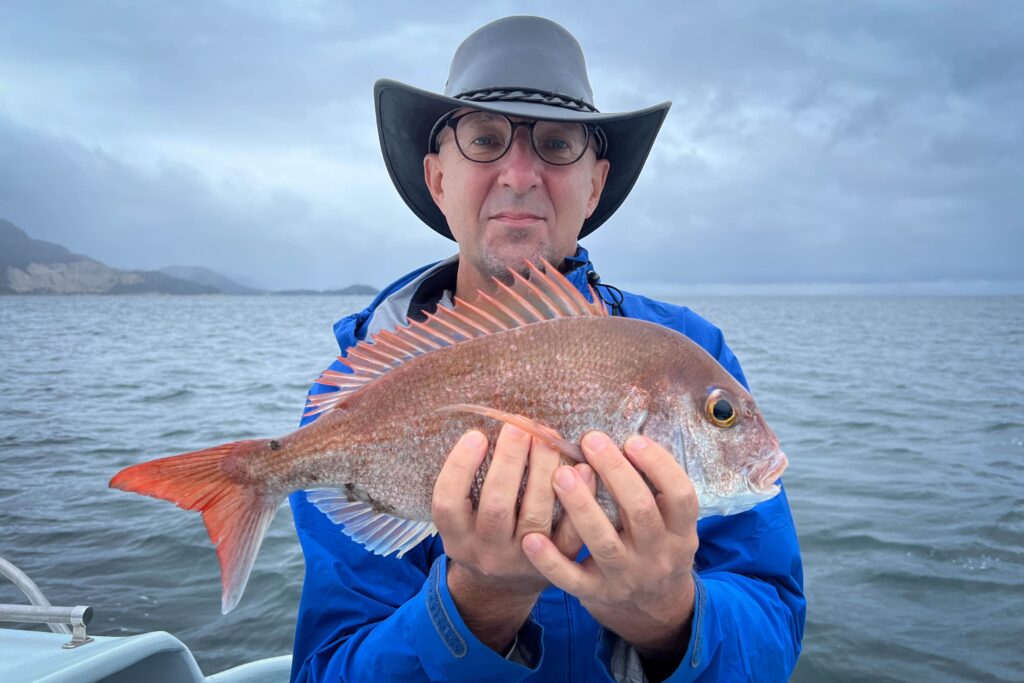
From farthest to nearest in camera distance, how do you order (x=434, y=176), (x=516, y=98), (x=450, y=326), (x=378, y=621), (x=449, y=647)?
(x=434, y=176) → (x=516, y=98) → (x=378, y=621) → (x=450, y=326) → (x=449, y=647)

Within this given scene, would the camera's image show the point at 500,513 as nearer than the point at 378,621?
Yes

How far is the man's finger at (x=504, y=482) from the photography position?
1.80 meters

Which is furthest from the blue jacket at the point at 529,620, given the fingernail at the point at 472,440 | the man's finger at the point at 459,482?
the fingernail at the point at 472,440

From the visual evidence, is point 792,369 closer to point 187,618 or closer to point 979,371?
point 979,371

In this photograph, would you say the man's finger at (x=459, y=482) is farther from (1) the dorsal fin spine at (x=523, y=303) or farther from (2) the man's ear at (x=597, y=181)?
(2) the man's ear at (x=597, y=181)

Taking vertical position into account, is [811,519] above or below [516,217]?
below

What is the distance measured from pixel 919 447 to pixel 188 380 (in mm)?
19190

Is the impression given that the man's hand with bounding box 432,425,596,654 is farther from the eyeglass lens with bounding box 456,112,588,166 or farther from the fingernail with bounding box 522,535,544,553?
the eyeglass lens with bounding box 456,112,588,166

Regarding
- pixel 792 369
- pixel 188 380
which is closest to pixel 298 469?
pixel 188 380

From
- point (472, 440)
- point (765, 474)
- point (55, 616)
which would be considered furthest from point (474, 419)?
point (55, 616)

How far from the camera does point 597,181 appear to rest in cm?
340

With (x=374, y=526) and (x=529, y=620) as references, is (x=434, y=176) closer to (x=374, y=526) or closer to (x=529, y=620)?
(x=374, y=526)

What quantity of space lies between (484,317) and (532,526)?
2.29ft

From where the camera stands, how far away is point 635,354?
6.61ft
